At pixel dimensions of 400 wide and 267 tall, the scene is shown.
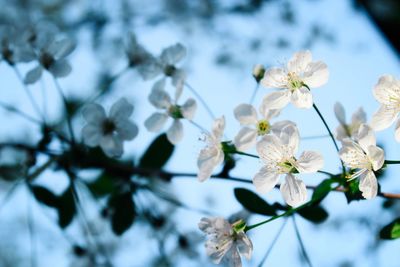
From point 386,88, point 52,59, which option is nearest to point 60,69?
point 52,59

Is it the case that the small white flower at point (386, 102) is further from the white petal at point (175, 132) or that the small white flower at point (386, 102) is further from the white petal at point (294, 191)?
the white petal at point (175, 132)

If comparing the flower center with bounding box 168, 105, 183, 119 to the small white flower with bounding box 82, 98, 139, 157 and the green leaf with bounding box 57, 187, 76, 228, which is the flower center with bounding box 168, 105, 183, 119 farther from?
the green leaf with bounding box 57, 187, 76, 228

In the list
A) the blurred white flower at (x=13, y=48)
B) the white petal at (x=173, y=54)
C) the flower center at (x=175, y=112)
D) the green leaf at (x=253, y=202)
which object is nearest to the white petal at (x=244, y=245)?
the green leaf at (x=253, y=202)

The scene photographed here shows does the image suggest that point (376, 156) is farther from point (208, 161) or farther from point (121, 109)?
point (121, 109)

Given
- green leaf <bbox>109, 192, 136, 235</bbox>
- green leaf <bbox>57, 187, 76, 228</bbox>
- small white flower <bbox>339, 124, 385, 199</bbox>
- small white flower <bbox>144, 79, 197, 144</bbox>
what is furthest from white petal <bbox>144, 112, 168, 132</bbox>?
small white flower <bbox>339, 124, 385, 199</bbox>

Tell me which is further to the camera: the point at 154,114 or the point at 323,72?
the point at 154,114

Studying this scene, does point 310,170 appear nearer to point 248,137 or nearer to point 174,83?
point 248,137

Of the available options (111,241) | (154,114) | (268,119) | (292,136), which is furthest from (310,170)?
(111,241)
